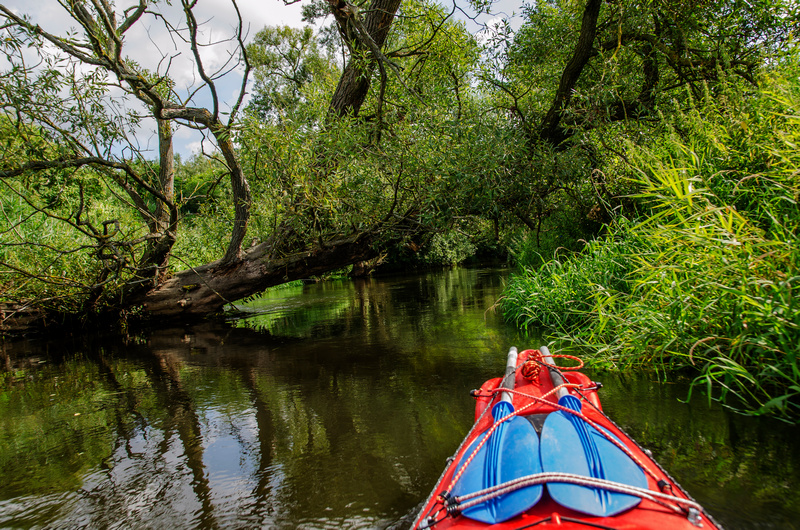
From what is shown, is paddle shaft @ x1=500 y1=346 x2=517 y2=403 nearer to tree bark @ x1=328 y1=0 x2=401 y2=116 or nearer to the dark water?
the dark water

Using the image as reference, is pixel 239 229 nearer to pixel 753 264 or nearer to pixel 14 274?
pixel 14 274

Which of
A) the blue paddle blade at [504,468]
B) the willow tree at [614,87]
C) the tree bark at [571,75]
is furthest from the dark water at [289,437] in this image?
the tree bark at [571,75]

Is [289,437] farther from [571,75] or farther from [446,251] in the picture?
[446,251]

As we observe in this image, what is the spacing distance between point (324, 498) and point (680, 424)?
95.1 inches

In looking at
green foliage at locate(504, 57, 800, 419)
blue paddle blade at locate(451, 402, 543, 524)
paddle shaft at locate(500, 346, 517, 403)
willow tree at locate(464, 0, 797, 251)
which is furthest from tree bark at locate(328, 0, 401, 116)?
blue paddle blade at locate(451, 402, 543, 524)

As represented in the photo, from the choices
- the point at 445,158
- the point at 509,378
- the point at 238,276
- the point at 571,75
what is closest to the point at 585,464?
the point at 509,378

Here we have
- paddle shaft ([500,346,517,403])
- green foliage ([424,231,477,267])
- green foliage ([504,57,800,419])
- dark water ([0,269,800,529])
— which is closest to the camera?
dark water ([0,269,800,529])

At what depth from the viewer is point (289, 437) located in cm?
330

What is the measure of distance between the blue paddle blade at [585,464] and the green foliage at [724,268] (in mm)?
1522

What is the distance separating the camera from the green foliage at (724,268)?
2.91 meters

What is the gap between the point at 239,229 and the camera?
25.4 ft

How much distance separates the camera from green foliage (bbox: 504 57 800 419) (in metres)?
2.91

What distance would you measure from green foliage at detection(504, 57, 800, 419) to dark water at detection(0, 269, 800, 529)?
13.7 inches

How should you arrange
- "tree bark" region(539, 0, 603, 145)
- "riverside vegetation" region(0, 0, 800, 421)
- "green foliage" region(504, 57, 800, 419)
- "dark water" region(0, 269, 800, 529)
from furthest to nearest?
"tree bark" region(539, 0, 603, 145) < "riverside vegetation" region(0, 0, 800, 421) < "green foliage" region(504, 57, 800, 419) < "dark water" region(0, 269, 800, 529)
